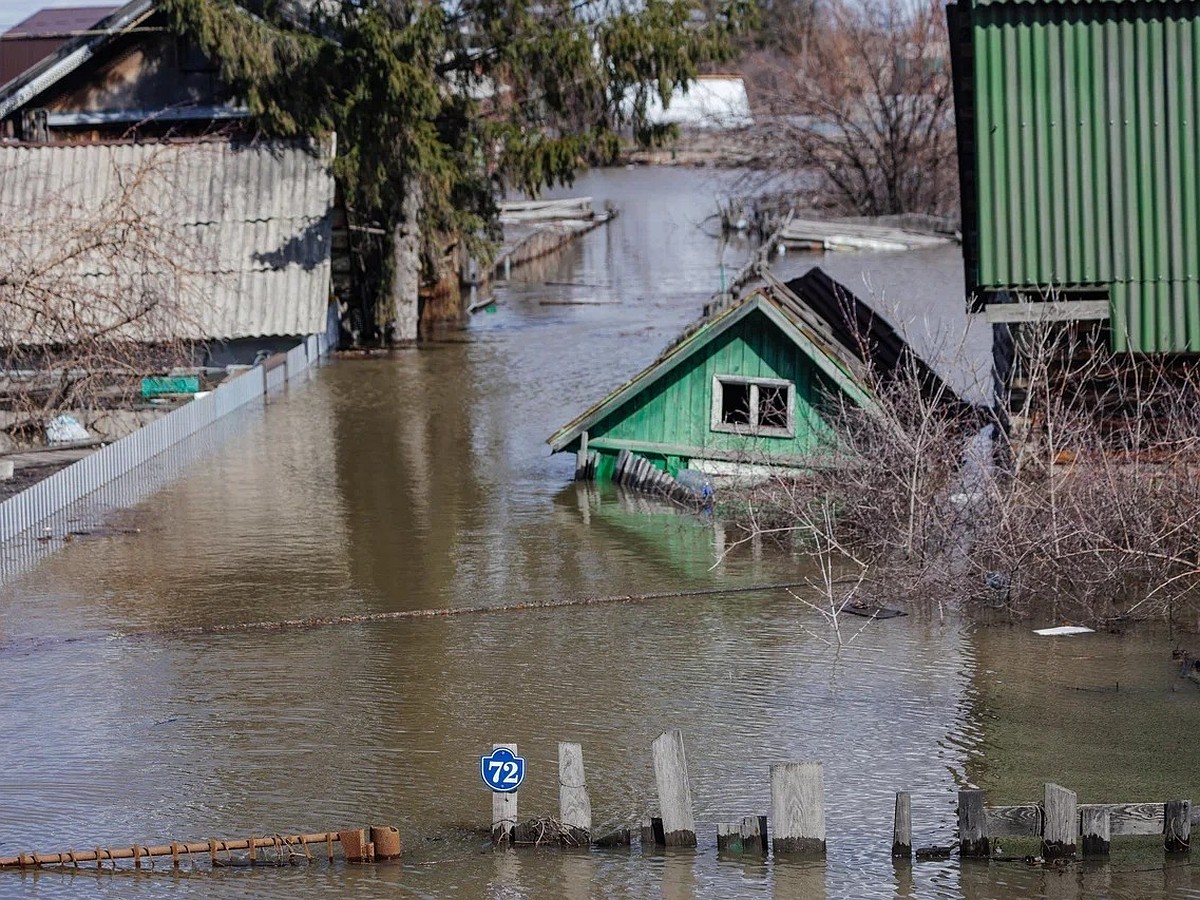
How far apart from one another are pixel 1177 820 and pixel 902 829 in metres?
1.57

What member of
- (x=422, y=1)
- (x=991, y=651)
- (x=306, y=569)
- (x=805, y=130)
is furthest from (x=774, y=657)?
(x=805, y=130)

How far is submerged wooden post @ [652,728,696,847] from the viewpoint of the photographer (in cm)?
988

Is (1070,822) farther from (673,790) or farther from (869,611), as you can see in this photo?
(869,611)

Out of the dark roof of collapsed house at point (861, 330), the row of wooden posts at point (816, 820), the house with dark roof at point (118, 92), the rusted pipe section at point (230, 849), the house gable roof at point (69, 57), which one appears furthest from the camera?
the house with dark roof at point (118, 92)

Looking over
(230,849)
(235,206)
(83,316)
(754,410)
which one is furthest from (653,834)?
(235,206)

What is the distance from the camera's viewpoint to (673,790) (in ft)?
33.4


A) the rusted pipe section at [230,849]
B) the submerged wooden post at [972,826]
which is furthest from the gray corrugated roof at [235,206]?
the submerged wooden post at [972,826]

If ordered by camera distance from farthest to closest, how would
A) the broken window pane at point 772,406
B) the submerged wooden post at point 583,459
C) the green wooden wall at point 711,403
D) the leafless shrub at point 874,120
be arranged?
the leafless shrub at point 874,120, the submerged wooden post at point 583,459, the broken window pane at point 772,406, the green wooden wall at point 711,403

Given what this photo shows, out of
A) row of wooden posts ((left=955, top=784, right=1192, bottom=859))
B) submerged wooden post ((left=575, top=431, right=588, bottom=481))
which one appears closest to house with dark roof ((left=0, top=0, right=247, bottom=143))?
submerged wooden post ((left=575, top=431, right=588, bottom=481))

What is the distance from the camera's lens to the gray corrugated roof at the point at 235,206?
30.2 m

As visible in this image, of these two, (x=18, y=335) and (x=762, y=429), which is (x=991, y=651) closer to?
(x=762, y=429)

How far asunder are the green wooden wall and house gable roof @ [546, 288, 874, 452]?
0.18 metres

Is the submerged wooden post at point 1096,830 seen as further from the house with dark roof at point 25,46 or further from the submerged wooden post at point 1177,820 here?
the house with dark roof at point 25,46

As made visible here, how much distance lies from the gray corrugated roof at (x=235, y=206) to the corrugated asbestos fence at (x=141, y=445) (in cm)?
103
